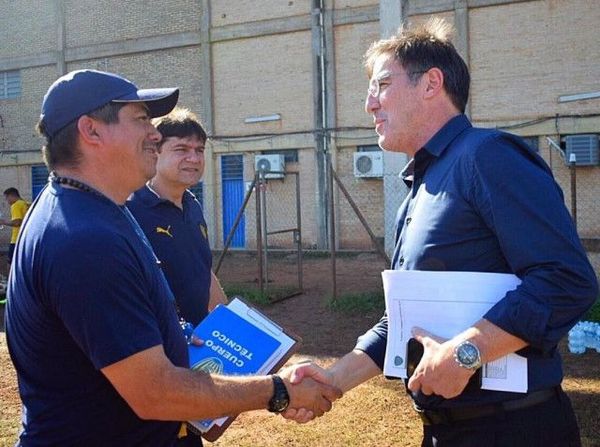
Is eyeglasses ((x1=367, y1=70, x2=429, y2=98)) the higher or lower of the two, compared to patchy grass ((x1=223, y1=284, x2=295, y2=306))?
higher

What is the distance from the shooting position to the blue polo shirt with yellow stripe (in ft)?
12.7

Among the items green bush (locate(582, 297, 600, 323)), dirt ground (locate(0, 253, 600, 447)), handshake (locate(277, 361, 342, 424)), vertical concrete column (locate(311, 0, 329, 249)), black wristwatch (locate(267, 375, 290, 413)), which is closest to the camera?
black wristwatch (locate(267, 375, 290, 413))

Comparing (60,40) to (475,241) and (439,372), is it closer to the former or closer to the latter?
(475,241)

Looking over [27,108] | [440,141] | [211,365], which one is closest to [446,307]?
[440,141]

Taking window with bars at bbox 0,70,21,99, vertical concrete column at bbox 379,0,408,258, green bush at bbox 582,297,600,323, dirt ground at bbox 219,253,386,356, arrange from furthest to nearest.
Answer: window with bars at bbox 0,70,21,99, vertical concrete column at bbox 379,0,408,258, green bush at bbox 582,297,600,323, dirt ground at bbox 219,253,386,356

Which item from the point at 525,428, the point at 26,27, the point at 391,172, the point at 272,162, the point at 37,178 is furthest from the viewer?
the point at 26,27

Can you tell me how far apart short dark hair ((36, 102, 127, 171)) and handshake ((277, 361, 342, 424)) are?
1.14 metres

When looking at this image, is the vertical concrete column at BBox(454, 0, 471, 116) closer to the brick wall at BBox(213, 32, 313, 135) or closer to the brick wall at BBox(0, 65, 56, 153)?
the brick wall at BBox(213, 32, 313, 135)

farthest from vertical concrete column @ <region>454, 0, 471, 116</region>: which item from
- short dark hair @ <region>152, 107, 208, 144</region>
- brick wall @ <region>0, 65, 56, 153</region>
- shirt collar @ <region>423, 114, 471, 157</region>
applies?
shirt collar @ <region>423, 114, 471, 157</region>

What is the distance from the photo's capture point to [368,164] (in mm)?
20047

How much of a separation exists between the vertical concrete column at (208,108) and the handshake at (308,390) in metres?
19.8

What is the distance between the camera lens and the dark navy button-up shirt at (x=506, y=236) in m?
2.01

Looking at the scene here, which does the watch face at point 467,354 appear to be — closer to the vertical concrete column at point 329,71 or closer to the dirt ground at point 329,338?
the dirt ground at point 329,338

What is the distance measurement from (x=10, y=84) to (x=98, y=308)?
27.0 m
